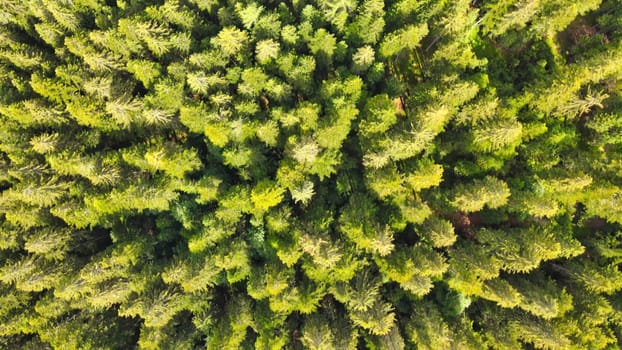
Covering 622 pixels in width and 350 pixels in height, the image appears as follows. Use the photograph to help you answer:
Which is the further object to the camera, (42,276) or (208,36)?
(208,36)

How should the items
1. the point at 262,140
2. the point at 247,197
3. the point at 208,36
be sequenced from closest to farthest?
the point at 247,197 < the point at 262,140 < the point at 208,36

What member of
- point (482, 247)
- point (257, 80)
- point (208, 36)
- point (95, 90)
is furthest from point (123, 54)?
point (482, 247)

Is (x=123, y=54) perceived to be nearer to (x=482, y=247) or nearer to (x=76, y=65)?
(x=76, y=65)

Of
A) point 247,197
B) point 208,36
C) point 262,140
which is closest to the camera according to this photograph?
point 247,197

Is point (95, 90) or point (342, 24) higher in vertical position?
point (342, 24)

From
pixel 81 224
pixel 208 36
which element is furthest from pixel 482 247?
pixel 81 224

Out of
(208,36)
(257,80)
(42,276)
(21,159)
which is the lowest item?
(42,276)
